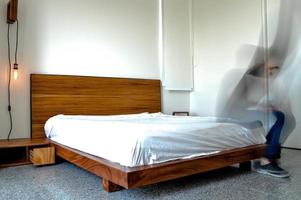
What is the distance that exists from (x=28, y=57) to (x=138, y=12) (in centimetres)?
188

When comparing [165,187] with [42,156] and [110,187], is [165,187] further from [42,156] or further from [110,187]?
[42,156]

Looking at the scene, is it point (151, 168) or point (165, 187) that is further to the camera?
point (165, 187)

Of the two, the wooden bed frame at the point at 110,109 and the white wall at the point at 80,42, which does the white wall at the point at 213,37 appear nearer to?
the white wall at the point at 80,42

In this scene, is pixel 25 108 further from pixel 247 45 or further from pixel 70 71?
pixel 247 45

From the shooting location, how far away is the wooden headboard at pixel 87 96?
130 inches

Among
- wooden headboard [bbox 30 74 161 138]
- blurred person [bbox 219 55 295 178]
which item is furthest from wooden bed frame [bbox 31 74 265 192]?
blurred person [bbox 219 55 295 178]

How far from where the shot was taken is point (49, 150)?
2805 millimetres

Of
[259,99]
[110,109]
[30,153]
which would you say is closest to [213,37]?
[110,109]

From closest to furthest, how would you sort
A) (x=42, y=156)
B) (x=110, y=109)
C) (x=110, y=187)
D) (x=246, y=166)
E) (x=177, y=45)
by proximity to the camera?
1. (x=110, y=187)
2. (x=246, y=166)
3. (x=42, y=156)
4. (x=110, y=109)
5. (x=177, y=45)

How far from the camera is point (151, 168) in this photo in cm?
167

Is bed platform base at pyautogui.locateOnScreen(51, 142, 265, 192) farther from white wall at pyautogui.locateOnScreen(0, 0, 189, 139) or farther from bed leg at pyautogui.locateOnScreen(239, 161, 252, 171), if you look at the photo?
white wall at pyautogui.locateOnScreen(0, 0, 189, 139)

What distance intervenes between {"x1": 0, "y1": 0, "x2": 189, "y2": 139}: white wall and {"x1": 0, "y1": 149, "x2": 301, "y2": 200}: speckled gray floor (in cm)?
121

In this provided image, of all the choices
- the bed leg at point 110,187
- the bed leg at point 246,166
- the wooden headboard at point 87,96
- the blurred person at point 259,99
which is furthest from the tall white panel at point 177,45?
the blurred person at point 259,99

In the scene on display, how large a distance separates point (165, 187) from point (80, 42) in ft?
8.24
